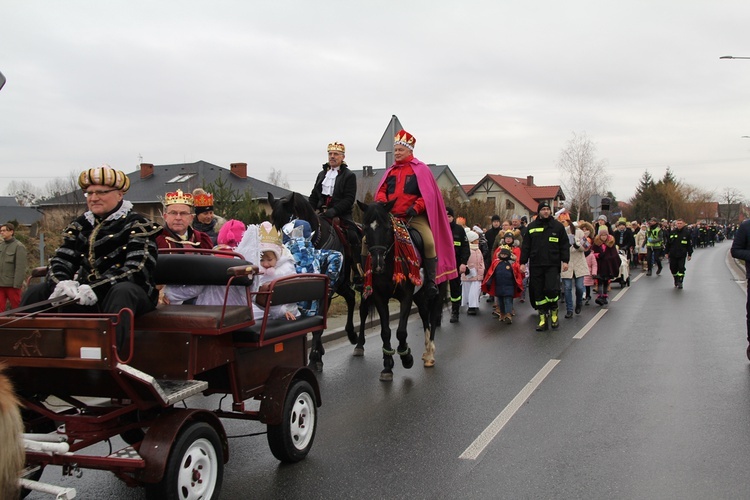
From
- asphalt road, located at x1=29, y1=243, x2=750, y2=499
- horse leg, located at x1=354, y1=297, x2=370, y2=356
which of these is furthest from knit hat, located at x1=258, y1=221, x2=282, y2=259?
horse leg, located at x1=354, y1=297, x2=370, y2=356

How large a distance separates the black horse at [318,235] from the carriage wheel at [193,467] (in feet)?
12.1

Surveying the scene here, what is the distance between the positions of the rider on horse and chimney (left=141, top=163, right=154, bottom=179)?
42.5 meters

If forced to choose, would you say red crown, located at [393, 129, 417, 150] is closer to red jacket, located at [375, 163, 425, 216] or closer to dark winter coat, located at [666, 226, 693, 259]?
red jacket, located at [375, 163, 425, 216]

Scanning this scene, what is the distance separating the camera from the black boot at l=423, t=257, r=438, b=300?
852 centimetres

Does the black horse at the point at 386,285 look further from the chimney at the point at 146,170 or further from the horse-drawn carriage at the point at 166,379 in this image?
the chimney at the point at 146,170

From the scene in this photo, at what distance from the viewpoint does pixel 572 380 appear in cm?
789

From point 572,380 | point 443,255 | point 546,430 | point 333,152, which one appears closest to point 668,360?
point 572,380

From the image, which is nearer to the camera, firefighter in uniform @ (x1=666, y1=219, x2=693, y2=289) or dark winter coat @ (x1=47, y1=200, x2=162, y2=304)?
dark winter coat @ (x1=47, y1=200, x2=162, y2=304)

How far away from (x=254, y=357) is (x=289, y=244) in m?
1.92

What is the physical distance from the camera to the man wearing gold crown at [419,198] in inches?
332

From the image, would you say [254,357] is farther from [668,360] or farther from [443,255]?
[668,360]

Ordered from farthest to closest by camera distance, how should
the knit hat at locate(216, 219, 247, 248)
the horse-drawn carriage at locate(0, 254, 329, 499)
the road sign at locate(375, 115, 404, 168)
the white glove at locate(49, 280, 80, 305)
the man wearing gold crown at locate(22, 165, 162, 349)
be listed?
the road sign at locate(375, 115, 404, 168) < the knit hat at locate(216, 219, 247, 248) < the man wearing gold crown at locate(22, 165, 162, 349) < the white glove at locate(49, 280, 80, 305) < the horse-drawn carriage at locate(0, 254, 329, 499)

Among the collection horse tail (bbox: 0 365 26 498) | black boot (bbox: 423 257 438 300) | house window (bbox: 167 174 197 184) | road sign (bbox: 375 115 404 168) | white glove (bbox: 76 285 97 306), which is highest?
house window (bbox: 167 174 197 184)

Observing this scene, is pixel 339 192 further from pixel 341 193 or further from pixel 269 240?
pixel 269 240
